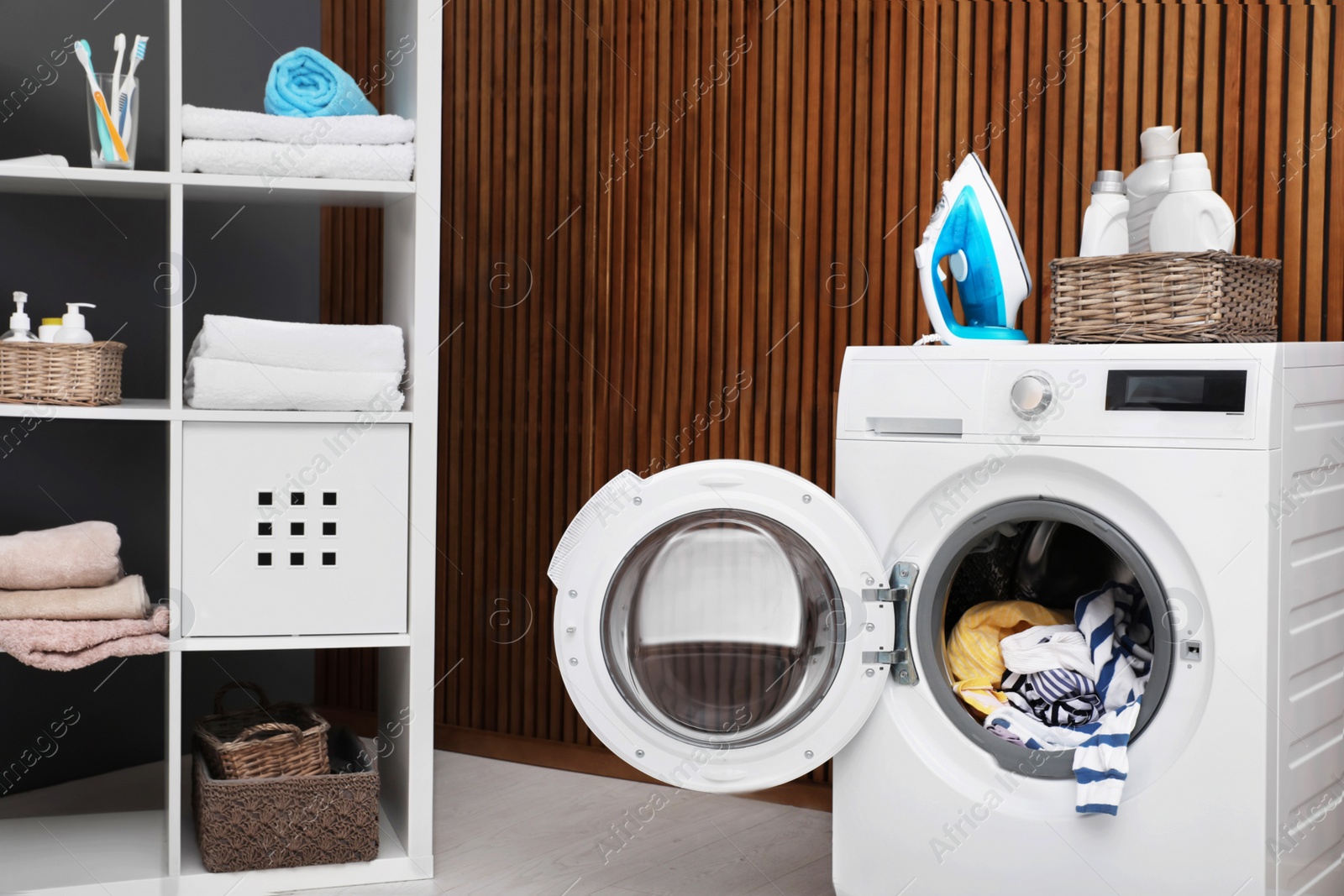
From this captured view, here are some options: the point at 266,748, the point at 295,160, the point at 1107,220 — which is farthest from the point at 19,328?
the point at 1107,220

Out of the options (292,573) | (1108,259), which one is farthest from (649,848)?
(1108,259)

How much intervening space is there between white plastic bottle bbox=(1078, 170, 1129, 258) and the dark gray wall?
188 cm

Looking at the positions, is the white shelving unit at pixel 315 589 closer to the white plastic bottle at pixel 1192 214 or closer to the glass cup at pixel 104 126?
the glass cup at pixel 104 126

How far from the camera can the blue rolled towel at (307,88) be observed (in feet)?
7.31

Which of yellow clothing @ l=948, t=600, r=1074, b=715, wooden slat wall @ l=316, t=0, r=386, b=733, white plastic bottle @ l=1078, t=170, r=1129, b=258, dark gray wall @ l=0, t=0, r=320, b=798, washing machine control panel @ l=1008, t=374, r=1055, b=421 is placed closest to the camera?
washing machine control panel @ l=1008, t=374, r=1055, b=421

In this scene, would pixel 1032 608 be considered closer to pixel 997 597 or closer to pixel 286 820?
pixel 997 597

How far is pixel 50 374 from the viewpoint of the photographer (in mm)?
2152

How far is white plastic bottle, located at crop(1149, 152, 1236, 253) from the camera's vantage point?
2.02 meters

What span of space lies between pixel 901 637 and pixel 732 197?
1.23 meters

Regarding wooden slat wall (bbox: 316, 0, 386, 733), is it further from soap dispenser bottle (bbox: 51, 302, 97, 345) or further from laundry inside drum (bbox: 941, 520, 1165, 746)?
laundry inside drum (bbox: 941, 520, 1165, 746)

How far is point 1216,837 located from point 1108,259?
34.0 inches

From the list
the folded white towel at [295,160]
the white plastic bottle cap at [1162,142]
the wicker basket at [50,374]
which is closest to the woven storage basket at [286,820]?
the wicker basket at [50,374]

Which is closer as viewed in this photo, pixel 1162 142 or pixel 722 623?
pixel 722 623

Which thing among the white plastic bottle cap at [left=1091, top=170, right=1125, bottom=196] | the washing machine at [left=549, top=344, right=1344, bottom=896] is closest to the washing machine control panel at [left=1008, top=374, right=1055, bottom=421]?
the washing machine at [left=549, top=344, right=1344, bottom=896]
